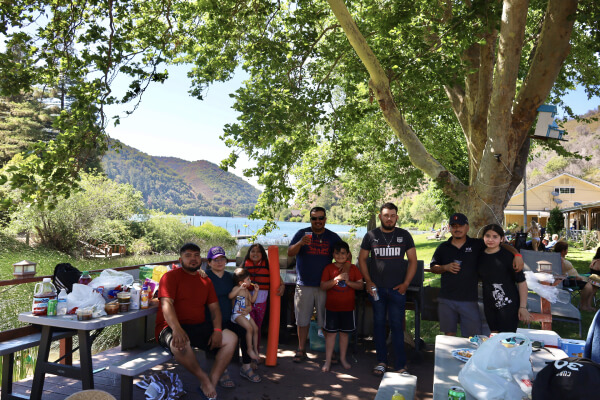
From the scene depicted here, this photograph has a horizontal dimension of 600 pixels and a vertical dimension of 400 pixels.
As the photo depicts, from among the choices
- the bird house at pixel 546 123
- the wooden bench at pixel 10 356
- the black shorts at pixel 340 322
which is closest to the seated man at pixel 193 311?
the wooden bench at pixel 10 356

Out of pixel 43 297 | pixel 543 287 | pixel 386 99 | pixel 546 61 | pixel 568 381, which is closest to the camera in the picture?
pixel 568 381

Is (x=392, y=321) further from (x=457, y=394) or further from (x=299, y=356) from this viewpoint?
(x=457, y=394)

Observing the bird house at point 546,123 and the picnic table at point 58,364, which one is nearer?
the picnic table at point 58,364

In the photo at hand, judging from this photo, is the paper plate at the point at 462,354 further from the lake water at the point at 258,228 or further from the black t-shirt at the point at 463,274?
the lake water at the point at 258,228

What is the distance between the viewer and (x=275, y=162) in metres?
7.95

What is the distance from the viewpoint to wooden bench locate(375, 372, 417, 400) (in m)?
3.08

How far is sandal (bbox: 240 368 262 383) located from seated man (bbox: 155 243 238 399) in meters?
0.50

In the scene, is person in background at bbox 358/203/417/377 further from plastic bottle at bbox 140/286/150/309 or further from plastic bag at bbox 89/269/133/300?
plastic bag at bbox 89/269/133/300

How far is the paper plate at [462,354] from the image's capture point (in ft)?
9.48

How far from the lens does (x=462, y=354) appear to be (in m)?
2.97

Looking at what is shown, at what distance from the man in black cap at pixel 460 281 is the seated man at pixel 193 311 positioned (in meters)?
2.40

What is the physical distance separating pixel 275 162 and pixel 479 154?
3926mm

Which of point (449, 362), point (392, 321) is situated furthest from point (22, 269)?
point (449, 362)

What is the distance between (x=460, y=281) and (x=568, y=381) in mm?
3222
